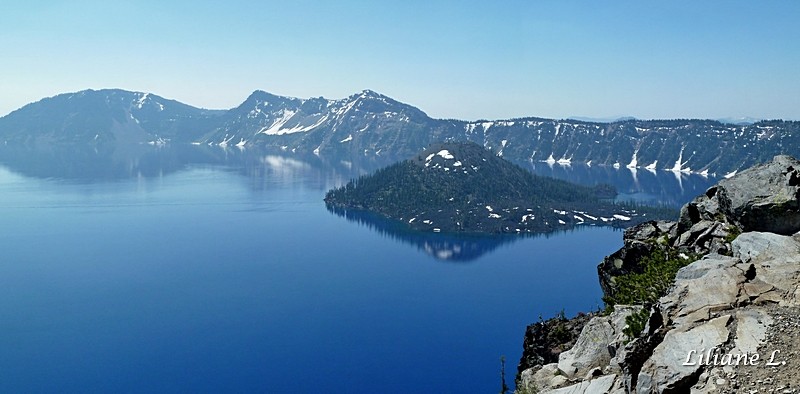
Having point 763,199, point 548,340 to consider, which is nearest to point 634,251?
point 548,340

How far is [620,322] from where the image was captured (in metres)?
37.2

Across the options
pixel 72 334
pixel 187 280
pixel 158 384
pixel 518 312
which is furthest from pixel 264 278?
pixel 518 312

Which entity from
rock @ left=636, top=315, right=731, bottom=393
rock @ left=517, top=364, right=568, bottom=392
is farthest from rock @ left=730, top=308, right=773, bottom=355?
rock @ left=517, top=364, right=568, bottom=392

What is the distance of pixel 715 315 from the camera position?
27.1 m

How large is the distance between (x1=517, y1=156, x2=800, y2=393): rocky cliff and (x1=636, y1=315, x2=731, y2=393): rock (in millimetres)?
44

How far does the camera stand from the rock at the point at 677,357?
23297mm

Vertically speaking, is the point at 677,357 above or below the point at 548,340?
above

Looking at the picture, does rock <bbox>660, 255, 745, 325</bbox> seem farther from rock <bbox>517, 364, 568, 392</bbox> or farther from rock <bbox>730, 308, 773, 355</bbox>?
rock <bbox>517, 364, 568, 392</bbox>

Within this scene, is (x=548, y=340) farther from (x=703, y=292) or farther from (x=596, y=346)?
(x=703, y=292)

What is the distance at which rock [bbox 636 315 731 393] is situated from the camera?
917 inches

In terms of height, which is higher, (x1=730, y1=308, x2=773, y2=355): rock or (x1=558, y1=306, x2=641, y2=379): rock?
(x1=730, y1=308, x2=773, y2=355): rock

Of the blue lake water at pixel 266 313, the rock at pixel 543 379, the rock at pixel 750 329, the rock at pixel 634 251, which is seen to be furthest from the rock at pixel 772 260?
the blue lake water at pixel 266 313

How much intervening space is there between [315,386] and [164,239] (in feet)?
428

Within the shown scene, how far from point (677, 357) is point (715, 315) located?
14.6 feet
